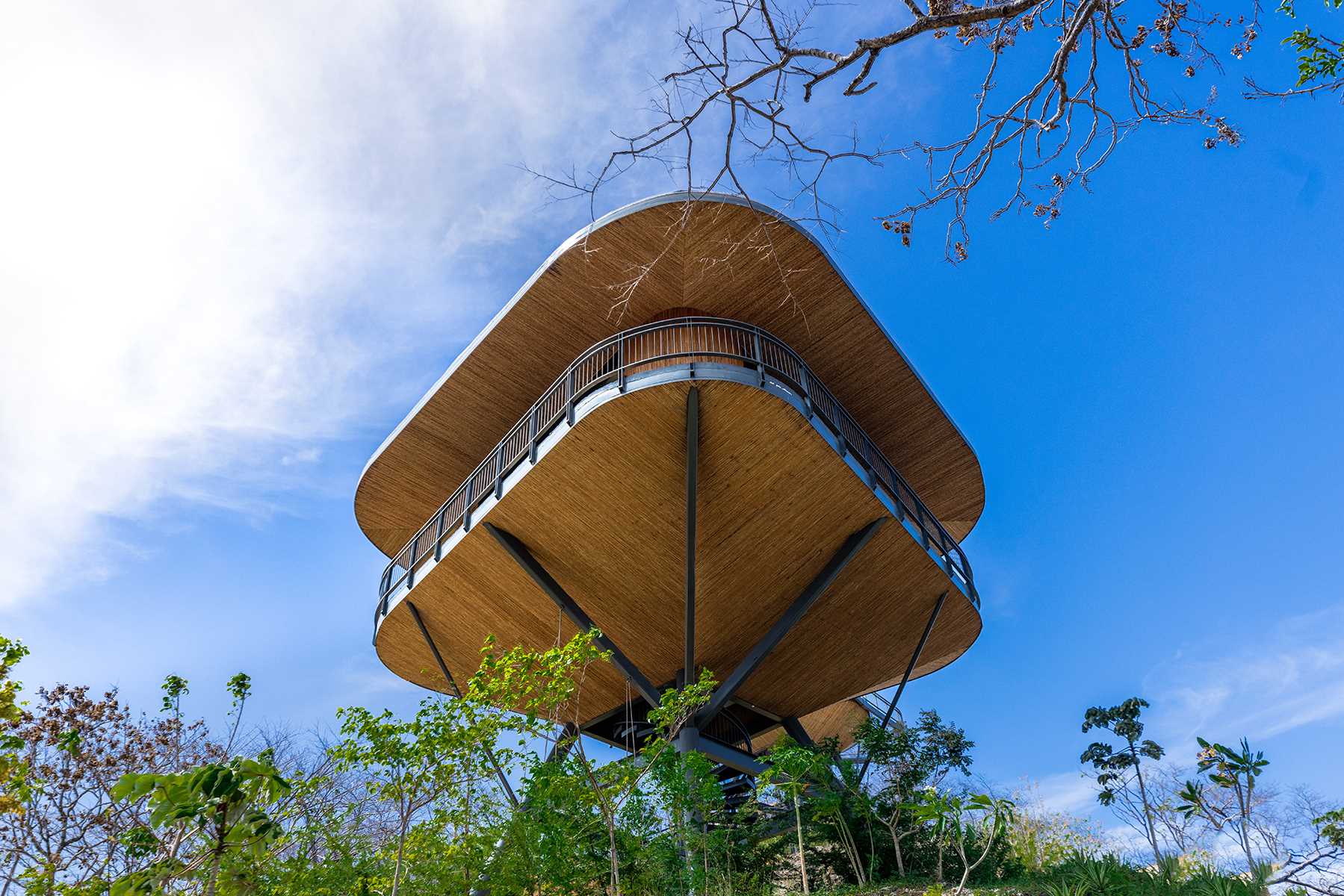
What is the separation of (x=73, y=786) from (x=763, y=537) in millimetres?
9940

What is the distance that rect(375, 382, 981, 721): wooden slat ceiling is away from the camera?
10.6 meters

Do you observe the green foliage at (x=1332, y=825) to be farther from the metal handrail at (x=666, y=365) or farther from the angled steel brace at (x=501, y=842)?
the angled steel brace at (x=501, y=842)

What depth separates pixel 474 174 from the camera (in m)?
7.42

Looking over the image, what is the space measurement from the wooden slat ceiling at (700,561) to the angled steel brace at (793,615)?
0.18 metres

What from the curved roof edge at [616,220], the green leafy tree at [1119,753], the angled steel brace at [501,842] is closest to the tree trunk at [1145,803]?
the green leafy tree at [1119,753]

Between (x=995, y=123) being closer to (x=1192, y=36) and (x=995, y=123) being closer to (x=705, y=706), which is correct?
(x=1192, y=36)

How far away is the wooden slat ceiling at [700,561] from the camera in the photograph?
10.6 metres

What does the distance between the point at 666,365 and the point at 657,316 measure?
153 centimetres

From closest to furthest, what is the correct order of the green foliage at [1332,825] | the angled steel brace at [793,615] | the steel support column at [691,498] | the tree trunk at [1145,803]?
1. the green foliage at [1332,825]
2. the steel support column at [691,498]
3. the angled steel brace at [793,615]
4. the tree trunk at [1145,803]

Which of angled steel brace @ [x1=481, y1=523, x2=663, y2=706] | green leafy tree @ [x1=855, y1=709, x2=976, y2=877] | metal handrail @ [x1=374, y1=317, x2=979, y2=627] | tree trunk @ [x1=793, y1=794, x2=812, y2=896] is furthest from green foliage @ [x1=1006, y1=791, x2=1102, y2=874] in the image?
angled steel brace @ [x1=481, y1=523, x2=663, y2=706]

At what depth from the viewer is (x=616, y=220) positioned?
35.7 feet

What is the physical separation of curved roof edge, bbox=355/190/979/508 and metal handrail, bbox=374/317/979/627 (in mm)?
1323

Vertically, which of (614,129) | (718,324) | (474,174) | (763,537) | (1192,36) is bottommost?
(614,129)

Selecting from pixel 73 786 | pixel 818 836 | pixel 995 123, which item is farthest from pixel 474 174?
pixel 73 786
